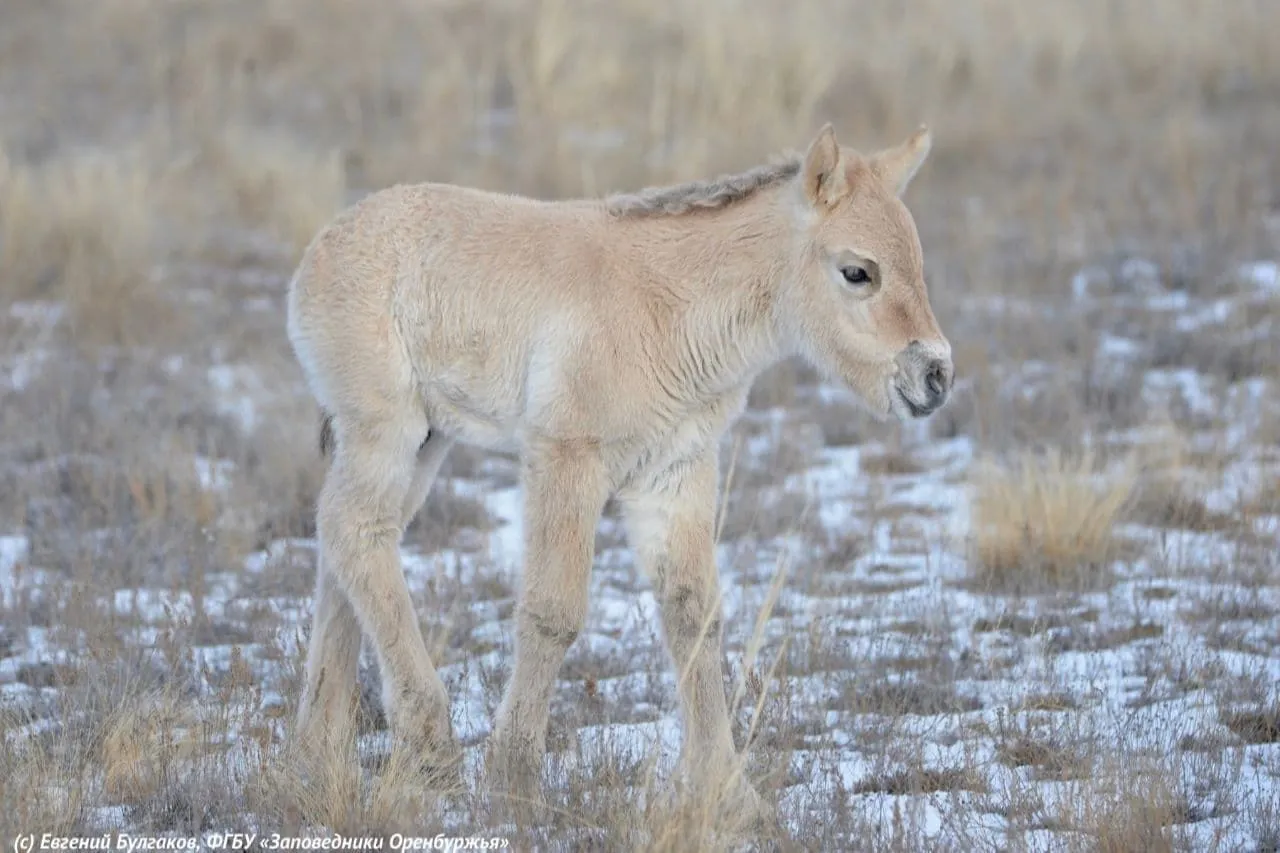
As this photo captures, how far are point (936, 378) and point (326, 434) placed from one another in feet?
7.70

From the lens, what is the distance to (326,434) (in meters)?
5.95

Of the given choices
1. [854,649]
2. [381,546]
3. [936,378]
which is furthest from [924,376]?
[381,546]

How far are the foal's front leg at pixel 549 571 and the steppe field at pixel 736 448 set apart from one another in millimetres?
240

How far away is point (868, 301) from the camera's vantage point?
534 cm

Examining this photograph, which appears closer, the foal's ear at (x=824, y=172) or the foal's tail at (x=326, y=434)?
the foal's ear at (x=824, y=172)

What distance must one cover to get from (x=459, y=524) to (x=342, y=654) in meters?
2.74

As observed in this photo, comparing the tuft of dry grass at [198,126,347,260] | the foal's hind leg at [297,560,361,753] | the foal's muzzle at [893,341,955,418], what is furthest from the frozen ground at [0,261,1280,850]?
the tuft of dry grass at [198,126,347,260]

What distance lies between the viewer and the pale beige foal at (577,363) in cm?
532

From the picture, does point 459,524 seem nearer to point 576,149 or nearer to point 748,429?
point 748,429

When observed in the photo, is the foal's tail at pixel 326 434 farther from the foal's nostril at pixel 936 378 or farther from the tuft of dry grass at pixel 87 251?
the tuft of dry grass at pixel 87 251

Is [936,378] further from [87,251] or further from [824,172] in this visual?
[87,251]

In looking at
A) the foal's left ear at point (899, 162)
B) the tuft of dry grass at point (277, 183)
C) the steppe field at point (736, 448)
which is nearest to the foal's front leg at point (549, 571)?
the steppe field at point (736, 448)

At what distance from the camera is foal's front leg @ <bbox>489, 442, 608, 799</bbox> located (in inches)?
209

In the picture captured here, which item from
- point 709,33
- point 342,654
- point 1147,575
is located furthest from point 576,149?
point 342,654
